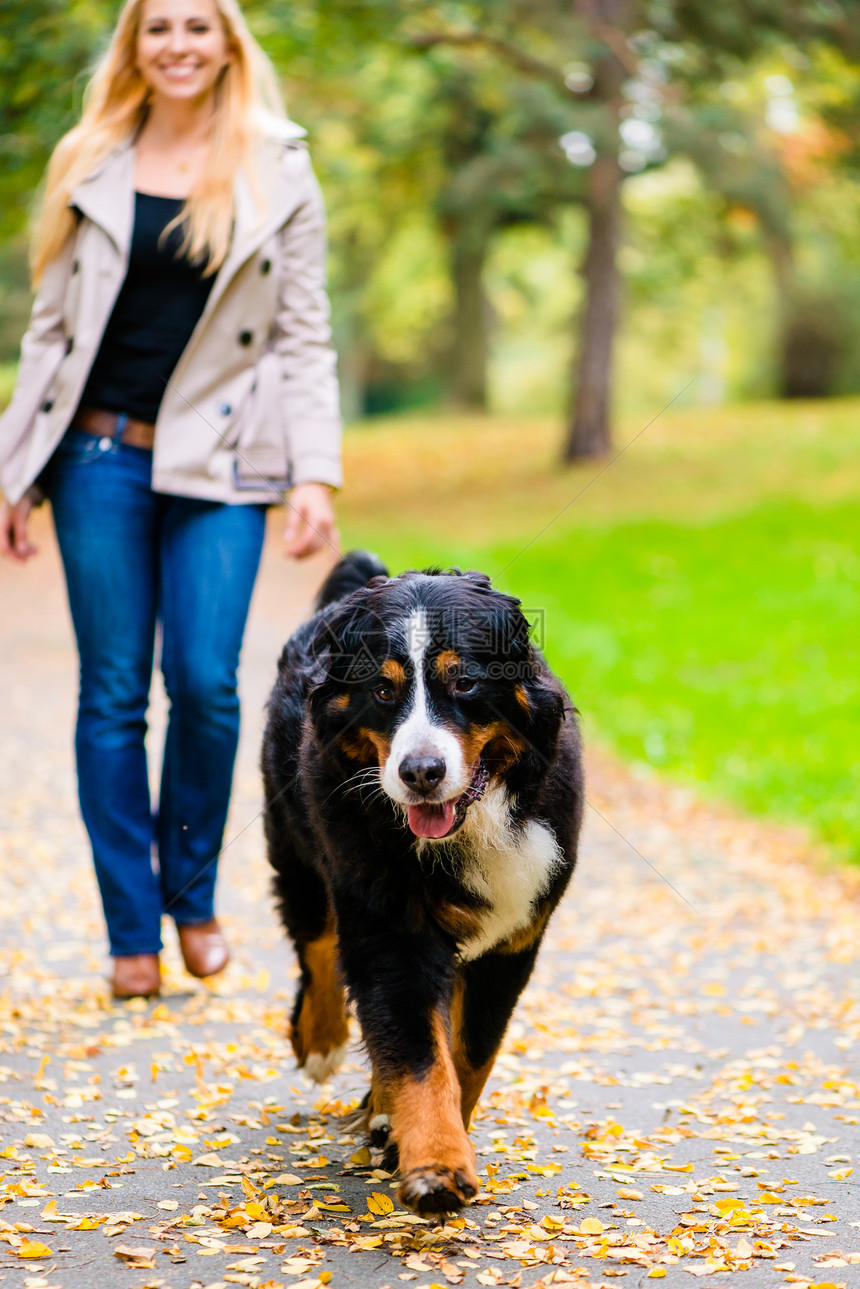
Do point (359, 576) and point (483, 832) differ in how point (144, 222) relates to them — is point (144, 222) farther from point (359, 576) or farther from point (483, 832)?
point (483, 832)

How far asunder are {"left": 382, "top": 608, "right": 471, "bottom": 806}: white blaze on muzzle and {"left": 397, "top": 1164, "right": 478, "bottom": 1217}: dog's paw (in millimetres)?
745

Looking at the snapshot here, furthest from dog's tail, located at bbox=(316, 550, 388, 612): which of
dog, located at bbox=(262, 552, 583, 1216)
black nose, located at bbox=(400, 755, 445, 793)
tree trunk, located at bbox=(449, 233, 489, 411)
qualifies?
tree trunk, located at bbox=(449, 233, 489, 411)

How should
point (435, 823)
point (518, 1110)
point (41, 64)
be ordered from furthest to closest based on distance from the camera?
point (41, 64) < point (518, 1110) < point (435, 823)

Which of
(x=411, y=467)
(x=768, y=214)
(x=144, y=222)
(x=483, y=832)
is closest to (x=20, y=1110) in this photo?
(x=483, y=832)

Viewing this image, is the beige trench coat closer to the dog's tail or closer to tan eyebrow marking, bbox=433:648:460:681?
the dog's tail

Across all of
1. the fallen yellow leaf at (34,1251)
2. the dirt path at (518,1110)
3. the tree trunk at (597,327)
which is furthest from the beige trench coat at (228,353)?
the tree trunk at (597,327)

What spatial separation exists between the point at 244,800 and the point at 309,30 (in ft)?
31.5

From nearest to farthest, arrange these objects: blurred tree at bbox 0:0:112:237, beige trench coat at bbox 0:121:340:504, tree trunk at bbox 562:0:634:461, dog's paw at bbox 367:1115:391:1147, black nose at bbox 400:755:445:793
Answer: black nose at bbox 400:755:445:793, dog's paw at bbox 367:1115:391:1147, beige trench coat at bbox 0:121:340:504, blurred tree at bbox 0:0:112:237, tree trunk at bbox 562:0:634:461

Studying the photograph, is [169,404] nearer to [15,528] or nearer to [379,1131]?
[15,528]

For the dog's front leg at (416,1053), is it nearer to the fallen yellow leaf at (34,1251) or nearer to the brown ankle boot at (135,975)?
the fallen yellow leaf at (34,1251)

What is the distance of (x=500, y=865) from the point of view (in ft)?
10.5

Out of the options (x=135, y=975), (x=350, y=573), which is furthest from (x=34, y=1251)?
(x=350, y=573)

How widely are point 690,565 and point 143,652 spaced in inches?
448

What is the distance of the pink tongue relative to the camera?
9.96ft
